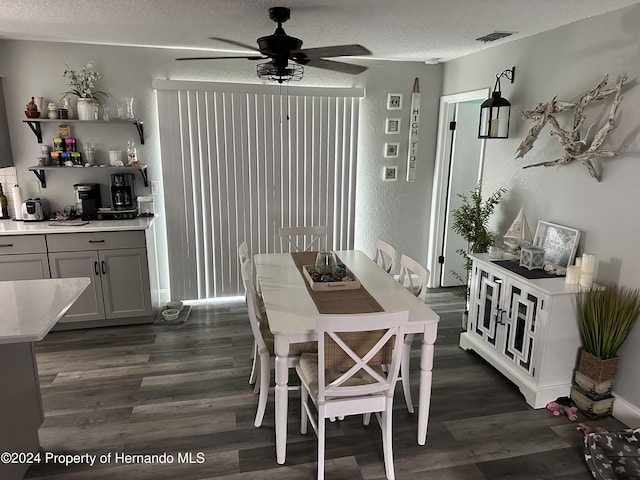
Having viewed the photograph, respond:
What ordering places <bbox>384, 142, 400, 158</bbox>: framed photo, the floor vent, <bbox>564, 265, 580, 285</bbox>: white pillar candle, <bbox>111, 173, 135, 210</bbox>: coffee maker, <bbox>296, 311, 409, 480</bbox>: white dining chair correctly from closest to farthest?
<bbox>296, 311, 409, 480</bbox>: white dining chair → <bbox>564, 265, 580, 285</bbox>: white pillar candle → the floor vent → <bbox>111, 173, 135, 210</bbox>: coffee maker → <bbox>384, 142, 400, 158</bbox>: framed photo

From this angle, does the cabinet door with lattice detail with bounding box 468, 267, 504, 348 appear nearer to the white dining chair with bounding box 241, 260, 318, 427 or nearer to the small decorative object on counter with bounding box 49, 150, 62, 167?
the white dining chair with bounding box 241, 260, 318, 427

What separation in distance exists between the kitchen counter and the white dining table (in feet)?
3.35

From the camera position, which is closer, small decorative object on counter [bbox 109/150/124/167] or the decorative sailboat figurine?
the decorative sailboat figurine

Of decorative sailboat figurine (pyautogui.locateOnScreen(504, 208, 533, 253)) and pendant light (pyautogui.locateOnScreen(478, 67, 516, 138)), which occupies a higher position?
pendant light (pyautogui.locateOnScreen(478, 67, 516, 138))

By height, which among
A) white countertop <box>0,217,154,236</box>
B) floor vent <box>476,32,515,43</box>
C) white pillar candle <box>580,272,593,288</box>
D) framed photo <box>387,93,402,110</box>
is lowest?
white pillar candle <box>580,272,593,288</box>

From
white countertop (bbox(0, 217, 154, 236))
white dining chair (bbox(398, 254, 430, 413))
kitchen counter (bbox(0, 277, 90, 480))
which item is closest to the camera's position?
kitchen counter (bbox(0, 277, 90, 480))

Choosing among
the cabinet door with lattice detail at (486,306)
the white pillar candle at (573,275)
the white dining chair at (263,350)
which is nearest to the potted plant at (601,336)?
the white pillar candle at (573,275)

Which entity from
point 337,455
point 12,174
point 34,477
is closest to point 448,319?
point 337,455

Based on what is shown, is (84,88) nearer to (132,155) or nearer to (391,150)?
(132,155)

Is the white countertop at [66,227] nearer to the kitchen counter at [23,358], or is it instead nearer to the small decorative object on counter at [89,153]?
the small decorative object on counter at [89,153]

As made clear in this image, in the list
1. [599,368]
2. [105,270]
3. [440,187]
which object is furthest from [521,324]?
[105,270]

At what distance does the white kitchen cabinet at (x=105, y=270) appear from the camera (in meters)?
3.79

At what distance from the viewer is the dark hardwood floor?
234cm

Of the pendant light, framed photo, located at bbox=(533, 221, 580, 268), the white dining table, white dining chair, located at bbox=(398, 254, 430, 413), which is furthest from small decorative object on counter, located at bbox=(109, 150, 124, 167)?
framed photo, located at bbox=(533, 221, 580, 268)
